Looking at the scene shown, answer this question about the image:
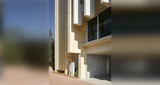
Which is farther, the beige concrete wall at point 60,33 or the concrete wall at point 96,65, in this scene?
the beige concrete wall at point 60,33

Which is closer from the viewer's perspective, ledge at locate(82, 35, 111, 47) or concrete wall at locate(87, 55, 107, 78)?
ledge at locate(82, 35, 111, 47)

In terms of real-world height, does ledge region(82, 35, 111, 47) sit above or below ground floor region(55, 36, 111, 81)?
above

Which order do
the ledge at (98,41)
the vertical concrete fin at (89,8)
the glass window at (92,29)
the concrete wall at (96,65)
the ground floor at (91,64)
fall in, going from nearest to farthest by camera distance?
the ledge at (98,41)
the vertical concrete fin at (89,8)
the glass window at (92,29)
the ground floor at (91,64)
the concrete wall at (96,65)

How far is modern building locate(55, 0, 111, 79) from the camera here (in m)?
15.5

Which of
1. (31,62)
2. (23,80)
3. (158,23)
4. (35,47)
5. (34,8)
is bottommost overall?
(23,80)

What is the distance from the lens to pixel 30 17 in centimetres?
150

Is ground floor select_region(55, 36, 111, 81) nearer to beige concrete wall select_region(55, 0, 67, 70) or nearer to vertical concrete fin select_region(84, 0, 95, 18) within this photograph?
beige concrete wall select_region(55, 0, 67, 70)

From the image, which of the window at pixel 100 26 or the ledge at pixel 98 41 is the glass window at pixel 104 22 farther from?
the ledge at pixel 98 41

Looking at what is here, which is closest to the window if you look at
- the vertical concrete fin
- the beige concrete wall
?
the vertical concrete fin

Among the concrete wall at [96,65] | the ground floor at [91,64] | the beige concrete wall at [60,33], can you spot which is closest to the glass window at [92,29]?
the ground floor at [91,64]

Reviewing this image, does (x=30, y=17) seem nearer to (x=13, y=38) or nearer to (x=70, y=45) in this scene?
(x=13, y=38)

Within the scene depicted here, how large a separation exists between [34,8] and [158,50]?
0.86 meters

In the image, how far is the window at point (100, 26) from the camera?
14.2 meters

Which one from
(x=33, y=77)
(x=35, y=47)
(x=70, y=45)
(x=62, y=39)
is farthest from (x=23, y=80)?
(x=62, y=39)
